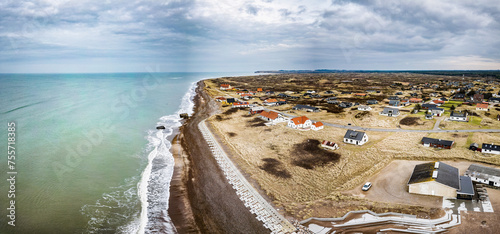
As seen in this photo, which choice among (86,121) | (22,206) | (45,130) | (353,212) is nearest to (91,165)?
(22,206)

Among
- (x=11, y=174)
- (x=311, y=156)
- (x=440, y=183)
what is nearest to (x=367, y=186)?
(x=440, y=183)

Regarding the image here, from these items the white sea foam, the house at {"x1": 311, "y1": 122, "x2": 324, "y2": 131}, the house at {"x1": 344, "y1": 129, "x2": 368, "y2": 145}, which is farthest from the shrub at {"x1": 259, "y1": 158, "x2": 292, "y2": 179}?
the house at {"x1": 311, "y1": 122, "x2": 324, "y2": 131}

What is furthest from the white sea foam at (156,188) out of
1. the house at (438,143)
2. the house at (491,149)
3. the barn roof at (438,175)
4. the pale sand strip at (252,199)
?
the house at (491,149)

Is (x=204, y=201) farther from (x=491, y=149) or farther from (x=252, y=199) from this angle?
(x=491, y=149)

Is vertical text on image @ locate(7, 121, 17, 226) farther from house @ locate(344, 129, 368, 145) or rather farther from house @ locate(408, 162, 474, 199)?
house @ locate(344, 129, 368, 145)

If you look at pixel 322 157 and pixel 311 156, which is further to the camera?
pixel 311 156

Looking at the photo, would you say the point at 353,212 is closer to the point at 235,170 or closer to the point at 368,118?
the point at 235,170
